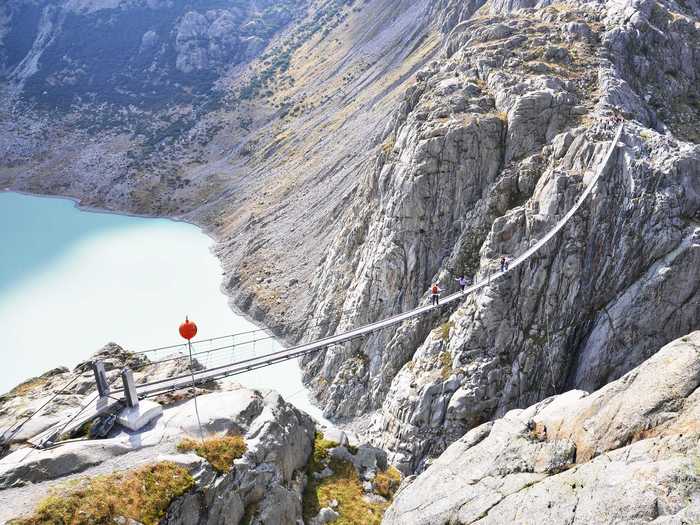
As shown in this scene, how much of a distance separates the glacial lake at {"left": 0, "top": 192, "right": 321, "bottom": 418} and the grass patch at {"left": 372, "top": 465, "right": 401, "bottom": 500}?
38.6 ft

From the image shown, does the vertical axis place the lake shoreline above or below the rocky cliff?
below

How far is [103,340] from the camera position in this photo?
3722cm

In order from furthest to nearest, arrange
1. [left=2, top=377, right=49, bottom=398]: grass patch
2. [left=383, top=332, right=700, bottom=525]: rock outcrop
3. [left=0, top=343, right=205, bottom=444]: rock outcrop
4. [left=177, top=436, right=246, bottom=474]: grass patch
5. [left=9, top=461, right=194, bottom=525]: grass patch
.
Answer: [left=2, top=377, right=49, bottom=398]: grass patch → [left=0, top=343, right=205, bottom=444]: rock outcrop → [left=177, top=436, right=246, bottom=474]: grass patch → [left=9, top=461, right=194, bottom=525]: grass patch → [left=383, top=332, right=700, bottom=525]: rock outcrop

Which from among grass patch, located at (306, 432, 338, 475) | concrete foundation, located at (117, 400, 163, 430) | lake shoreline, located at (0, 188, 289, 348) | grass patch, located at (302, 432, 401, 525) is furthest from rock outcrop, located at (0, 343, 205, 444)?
lake shoreline, located at (0, 188, 289, 348)

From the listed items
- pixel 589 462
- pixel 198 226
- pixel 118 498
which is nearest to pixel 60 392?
pixel 118 498

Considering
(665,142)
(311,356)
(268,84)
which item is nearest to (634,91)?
(665,142)

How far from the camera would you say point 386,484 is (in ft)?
54.3

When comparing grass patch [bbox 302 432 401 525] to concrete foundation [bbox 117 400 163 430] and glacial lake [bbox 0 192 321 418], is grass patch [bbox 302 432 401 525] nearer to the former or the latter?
concrete foundation [bbox 117 400 163 430]

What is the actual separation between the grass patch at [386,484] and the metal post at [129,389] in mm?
8234

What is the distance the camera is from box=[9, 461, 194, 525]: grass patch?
1031cm

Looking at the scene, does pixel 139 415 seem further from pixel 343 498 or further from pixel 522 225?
pixel 522 225

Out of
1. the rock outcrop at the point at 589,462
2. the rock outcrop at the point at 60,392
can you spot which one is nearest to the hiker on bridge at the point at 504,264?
the rock outcrop at the point at 589,462

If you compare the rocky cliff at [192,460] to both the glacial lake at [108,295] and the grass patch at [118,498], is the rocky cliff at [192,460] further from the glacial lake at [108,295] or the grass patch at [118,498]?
the glacial lake at [108,295]

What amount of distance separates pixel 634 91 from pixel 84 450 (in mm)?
31399
